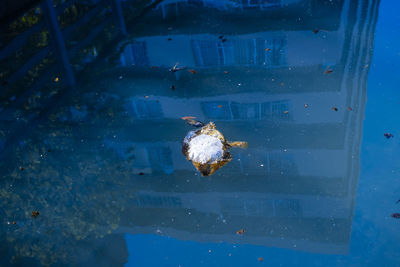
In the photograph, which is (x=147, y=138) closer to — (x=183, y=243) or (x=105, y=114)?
(x=105, y=114)

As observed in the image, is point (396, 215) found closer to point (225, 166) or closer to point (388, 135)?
point (388, 135)

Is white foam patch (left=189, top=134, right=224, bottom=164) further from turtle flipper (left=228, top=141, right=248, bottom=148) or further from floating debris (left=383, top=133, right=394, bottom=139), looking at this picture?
floating debris (left=383, top=133, right=394, bottom=139)

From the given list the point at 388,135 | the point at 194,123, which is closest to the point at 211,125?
the point at 194,123

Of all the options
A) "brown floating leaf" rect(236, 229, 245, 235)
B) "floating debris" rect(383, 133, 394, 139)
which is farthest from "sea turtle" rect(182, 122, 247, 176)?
"floating debris" rect(383, 133, 394, 139)

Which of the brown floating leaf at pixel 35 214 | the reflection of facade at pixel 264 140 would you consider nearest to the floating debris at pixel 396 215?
the reflection of facade at pixel 264 140

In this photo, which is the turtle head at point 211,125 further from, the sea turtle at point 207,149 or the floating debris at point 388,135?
the floating debris at point 388,135

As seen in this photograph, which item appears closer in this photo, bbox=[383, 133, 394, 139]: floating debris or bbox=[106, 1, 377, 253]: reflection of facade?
bbox=[106, 1, 377, 253]: reflection of facade
